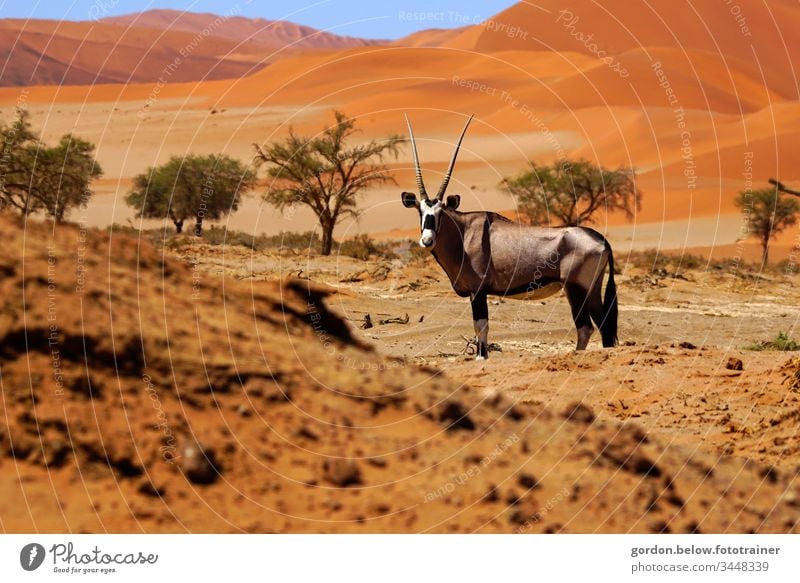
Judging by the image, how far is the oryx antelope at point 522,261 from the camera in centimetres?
1730

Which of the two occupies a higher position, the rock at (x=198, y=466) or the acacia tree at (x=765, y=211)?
the acacia tree at (x=765, y=211)

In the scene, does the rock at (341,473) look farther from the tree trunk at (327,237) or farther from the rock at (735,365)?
the tree trunk at (327,237)

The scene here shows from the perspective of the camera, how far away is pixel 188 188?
145 feet

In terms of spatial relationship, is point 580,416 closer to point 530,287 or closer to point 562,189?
point 530,287

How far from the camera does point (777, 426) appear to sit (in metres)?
11.5

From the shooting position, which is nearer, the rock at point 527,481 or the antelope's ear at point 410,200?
the rock at point 527,481

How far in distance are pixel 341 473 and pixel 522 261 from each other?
10.6 meters

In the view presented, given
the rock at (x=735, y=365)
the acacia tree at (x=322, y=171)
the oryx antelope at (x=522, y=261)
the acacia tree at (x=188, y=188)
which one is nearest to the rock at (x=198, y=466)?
the rock at (x=735, y=365)

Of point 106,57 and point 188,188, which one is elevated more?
point 106,57

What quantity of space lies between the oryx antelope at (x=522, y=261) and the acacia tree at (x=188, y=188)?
24.9m

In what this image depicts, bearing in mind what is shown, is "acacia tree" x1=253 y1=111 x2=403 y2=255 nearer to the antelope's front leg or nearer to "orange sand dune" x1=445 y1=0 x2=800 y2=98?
the antelope's front leg

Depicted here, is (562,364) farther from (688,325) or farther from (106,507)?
(688,325)

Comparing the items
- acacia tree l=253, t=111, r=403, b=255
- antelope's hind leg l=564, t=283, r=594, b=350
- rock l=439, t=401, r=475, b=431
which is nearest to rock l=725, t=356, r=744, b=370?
antelope's hind leg l=564, t=283, r=594, b=350

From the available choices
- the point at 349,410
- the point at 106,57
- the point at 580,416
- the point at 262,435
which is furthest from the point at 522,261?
the point at 106,57
